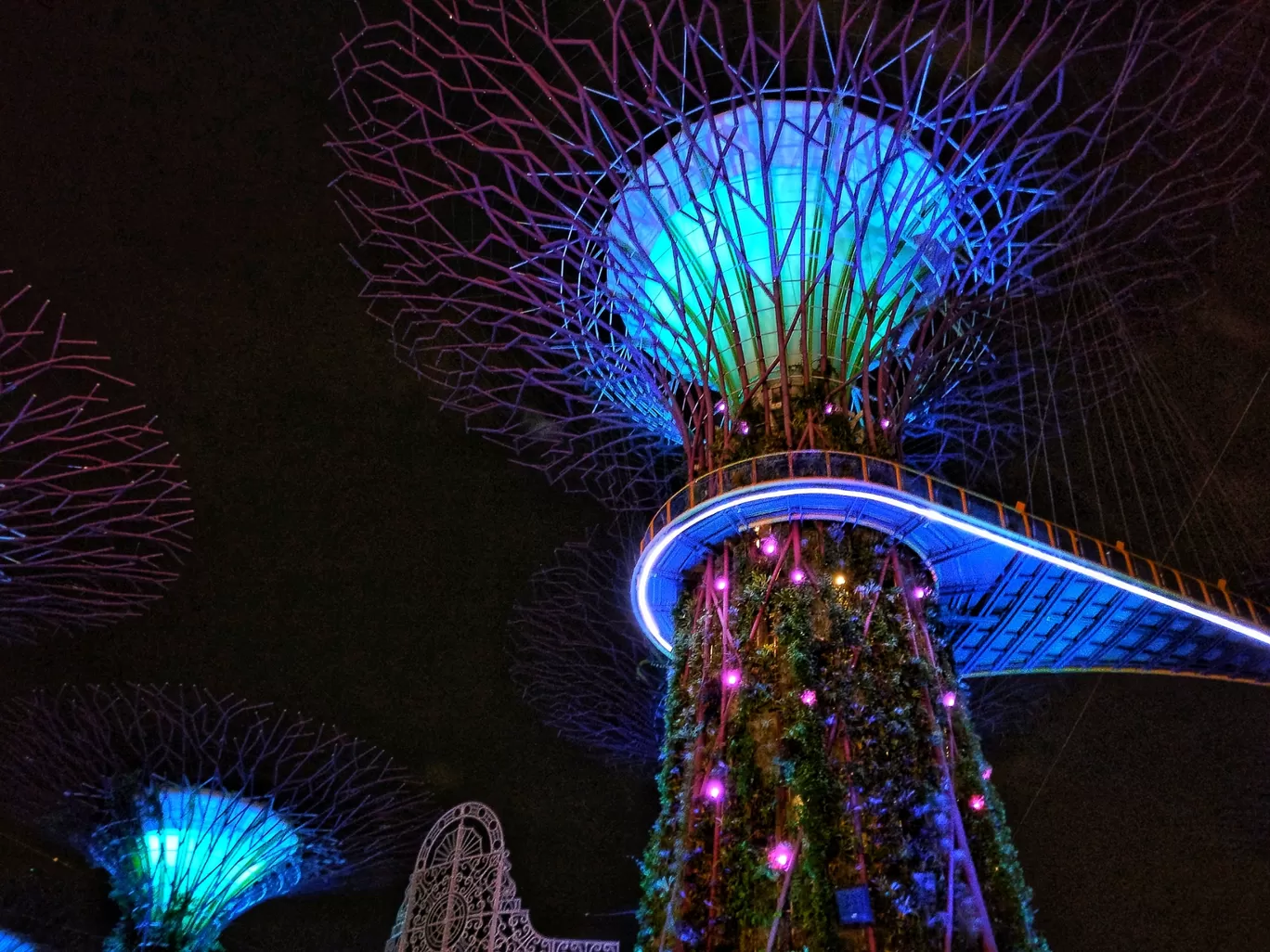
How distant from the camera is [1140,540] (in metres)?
29.0

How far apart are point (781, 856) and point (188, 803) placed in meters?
20.9

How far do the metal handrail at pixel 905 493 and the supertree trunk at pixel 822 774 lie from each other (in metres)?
1.08

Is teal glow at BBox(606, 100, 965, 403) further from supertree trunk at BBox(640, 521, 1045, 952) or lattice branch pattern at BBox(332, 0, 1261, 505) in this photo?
supertree trunk at BBox(640, 521, 1045, 952)

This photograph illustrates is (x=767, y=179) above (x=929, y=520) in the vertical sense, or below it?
above

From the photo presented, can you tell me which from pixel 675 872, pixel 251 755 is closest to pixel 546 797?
pixel 251 755

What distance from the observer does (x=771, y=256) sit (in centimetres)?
1764

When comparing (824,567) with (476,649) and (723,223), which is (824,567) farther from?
(476,649)

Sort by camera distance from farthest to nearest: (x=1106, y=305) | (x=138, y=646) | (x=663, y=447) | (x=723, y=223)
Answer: (x=138, y=646), (x=663, y=447), (x=1106, y=305), (x=723, y=223)

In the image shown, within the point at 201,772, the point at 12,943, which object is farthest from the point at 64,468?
the point at 12,943

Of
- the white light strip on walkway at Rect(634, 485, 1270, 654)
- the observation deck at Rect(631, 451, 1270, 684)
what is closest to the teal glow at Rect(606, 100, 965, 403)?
the observation deck at Rect(631, 451, 1270, 684)

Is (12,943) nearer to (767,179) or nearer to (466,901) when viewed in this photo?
(466,901)

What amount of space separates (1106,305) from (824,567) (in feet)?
39.4

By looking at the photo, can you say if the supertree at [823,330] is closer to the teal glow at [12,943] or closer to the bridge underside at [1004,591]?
the bridge underside at [1004,591]

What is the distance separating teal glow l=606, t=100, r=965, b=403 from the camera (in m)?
17.8
